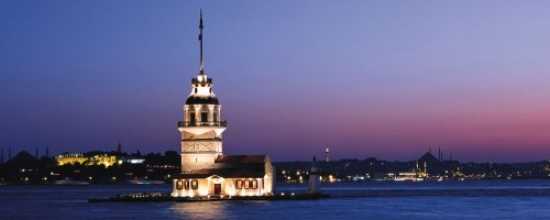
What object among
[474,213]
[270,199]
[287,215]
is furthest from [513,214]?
[270,199]

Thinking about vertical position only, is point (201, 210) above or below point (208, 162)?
below

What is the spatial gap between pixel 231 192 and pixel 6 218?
2338 centimetres

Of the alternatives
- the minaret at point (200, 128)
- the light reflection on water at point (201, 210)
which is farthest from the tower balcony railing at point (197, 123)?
the light reflection on water at point (201, 210)

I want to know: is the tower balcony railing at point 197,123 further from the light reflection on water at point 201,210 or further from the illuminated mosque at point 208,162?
the light reflection on water at point 201,210

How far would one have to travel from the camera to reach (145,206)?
83500 mm

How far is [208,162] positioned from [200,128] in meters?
2.92

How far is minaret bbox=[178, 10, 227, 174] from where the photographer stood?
294ft

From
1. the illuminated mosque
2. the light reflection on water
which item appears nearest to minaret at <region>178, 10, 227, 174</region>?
the illuminated mosque

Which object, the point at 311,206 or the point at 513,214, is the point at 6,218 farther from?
the point at 513,214

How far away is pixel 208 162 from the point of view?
294 feet

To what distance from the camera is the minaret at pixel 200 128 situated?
89500 millimetres

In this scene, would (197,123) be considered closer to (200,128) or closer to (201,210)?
(200,128)

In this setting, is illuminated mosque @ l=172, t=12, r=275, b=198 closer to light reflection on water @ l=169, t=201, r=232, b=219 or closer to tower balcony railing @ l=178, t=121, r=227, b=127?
tower balcony railing @ l=178, t=121, r=227, b=127

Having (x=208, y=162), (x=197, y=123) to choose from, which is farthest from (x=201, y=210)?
(x=197, y=123)
